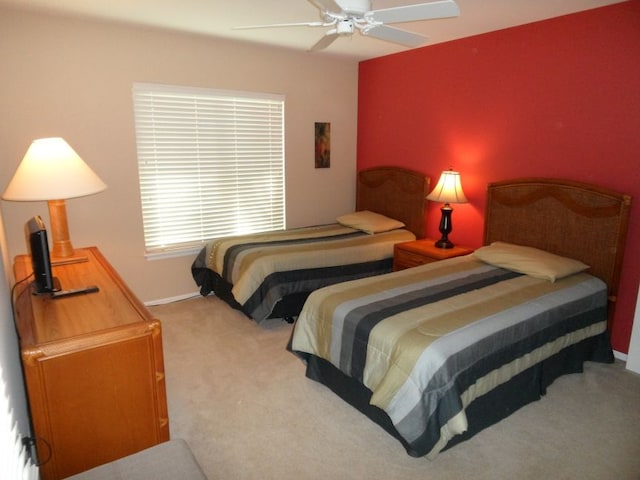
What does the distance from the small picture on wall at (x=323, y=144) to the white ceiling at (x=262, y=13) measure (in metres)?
1.16

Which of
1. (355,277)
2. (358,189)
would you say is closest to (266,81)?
(358,189)

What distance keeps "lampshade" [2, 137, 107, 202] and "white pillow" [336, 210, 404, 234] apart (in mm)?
2672

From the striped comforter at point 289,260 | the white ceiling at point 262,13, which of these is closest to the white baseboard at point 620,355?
the striped comforter at point 289,260

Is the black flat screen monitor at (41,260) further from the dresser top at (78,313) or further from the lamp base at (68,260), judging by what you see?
the lamp base at (68,260)

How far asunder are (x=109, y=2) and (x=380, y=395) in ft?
9.88

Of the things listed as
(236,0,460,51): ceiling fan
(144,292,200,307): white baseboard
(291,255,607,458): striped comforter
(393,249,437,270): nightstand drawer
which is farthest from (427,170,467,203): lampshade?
(144,292,200,307): white baseboard

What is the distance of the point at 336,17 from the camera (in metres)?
1.98

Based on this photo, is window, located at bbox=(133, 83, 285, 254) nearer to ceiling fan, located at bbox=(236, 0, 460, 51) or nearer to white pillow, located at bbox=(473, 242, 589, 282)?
ceiling fan, located at bbox=(236, 0, 460, 51)

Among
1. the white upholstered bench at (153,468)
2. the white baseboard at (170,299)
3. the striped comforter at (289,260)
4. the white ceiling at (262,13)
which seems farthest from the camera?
the white baseboard at (170,299)

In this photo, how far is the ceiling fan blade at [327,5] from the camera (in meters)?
1.80

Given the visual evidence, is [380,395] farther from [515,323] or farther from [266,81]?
[266,81]

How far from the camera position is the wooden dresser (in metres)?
1.54

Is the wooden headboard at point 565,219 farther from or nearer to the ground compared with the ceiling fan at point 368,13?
nearer to the ground

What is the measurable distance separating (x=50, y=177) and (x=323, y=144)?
120 inches
